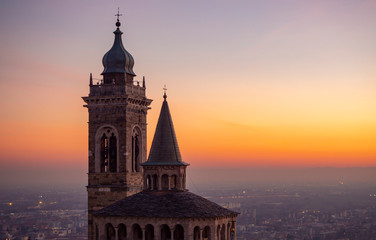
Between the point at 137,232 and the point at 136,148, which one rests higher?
the point at 136,148

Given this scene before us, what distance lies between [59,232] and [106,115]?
10444 cm

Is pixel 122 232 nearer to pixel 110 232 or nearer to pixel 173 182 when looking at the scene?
pixel 110 232

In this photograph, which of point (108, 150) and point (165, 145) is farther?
point (108, 150)

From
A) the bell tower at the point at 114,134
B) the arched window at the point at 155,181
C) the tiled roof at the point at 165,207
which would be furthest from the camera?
the bell tower at the point at 114,134

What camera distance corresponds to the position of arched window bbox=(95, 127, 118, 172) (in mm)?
66375

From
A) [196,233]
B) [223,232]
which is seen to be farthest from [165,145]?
[223,232]

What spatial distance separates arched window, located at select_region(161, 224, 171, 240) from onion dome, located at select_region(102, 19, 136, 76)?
2129cm

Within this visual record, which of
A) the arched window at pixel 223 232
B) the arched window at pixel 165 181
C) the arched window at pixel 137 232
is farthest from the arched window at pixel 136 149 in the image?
the arched window at pixel 223 232

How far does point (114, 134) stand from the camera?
66.2m

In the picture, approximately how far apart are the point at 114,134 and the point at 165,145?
1151cm

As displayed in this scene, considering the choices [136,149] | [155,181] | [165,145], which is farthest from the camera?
[136,149]

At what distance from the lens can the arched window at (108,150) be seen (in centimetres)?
6638

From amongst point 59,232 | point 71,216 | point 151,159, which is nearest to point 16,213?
point 71,216

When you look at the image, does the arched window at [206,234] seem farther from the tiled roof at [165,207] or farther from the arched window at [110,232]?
the arched window at [110,232]
